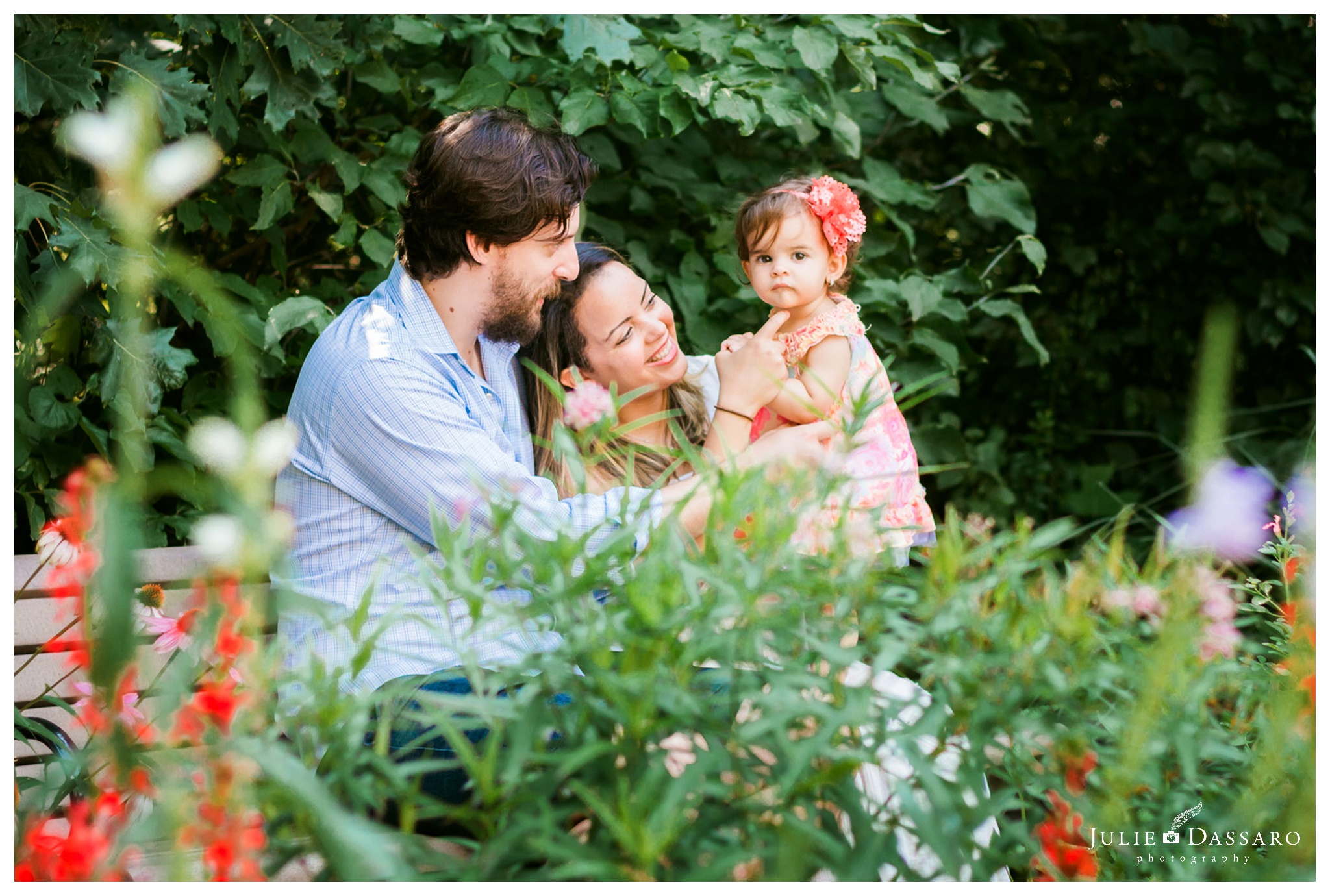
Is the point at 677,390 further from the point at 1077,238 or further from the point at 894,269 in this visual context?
the point at 1077,238

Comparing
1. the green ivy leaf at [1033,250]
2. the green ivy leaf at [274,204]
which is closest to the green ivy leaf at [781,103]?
the green ivy leaf at [1033,250]

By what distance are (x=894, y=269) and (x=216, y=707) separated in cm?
221

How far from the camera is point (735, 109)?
226 cm

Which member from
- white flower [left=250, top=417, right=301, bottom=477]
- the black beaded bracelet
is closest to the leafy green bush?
the black beaded bracelet

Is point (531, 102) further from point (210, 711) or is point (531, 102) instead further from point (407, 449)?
point (210, 711)

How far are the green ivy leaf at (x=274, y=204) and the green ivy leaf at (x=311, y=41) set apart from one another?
0.83 feet

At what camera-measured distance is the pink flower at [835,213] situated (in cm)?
204

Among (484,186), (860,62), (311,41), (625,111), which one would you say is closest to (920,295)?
(860,62)

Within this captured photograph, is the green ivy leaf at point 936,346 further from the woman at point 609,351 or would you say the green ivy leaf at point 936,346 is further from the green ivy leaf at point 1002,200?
the woman at point 609,351

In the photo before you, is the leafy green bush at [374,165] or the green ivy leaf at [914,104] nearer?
the leafy green bush at [374,165]

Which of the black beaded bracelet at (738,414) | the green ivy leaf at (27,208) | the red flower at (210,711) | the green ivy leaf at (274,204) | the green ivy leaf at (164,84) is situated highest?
the green ivy leaf at (164,84)

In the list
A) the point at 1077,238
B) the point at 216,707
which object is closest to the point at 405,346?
the point at 216,707

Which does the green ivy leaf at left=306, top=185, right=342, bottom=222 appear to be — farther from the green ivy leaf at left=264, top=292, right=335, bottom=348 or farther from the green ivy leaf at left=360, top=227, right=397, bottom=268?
the green ivy leaf at left=264, top=292, right=335, bottom=348

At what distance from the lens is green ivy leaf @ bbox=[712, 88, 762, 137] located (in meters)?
2.25
